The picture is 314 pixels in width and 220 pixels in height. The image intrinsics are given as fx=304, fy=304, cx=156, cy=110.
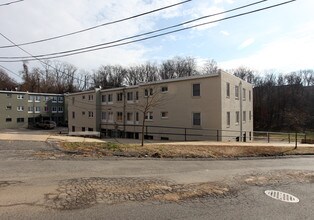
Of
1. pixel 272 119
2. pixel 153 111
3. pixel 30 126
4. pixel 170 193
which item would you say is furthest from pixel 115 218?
pixel 272 119

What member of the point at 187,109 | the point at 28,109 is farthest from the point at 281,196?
the point at 28,109

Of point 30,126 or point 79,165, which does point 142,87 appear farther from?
point 30,126

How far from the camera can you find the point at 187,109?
31250 mm

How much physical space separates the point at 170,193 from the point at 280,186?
3369 mm

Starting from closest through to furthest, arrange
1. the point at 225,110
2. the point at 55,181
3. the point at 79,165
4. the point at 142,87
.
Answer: the point at 55,181, the point at 79,165, the point at 225,110, the point at 142,87

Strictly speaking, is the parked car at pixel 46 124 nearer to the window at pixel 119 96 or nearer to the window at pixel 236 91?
the window at pixel 119 96

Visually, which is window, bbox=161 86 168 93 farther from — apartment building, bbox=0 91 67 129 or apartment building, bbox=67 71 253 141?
apartment building, bbox=0 91 67 129

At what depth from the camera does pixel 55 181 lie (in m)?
7.95

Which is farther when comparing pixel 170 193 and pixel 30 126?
pixel 30 126

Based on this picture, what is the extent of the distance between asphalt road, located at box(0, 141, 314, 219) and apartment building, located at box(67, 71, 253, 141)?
1193 cm

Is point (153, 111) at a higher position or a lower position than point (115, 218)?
higher

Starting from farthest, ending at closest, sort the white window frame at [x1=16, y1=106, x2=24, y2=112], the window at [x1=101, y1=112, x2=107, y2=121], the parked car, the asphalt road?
the parked car
the white window frame at [x1=16, y1=106, x2=24, y2=112]
the window at [x1=101, y1=112, x2=107, y2=121]
the asphalt road

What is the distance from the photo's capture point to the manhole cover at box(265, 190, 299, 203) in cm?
709

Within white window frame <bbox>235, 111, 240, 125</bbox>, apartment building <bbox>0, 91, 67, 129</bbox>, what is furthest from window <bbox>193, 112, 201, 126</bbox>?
apartment building <bbox>0, 91, 67, 129</bbox>
